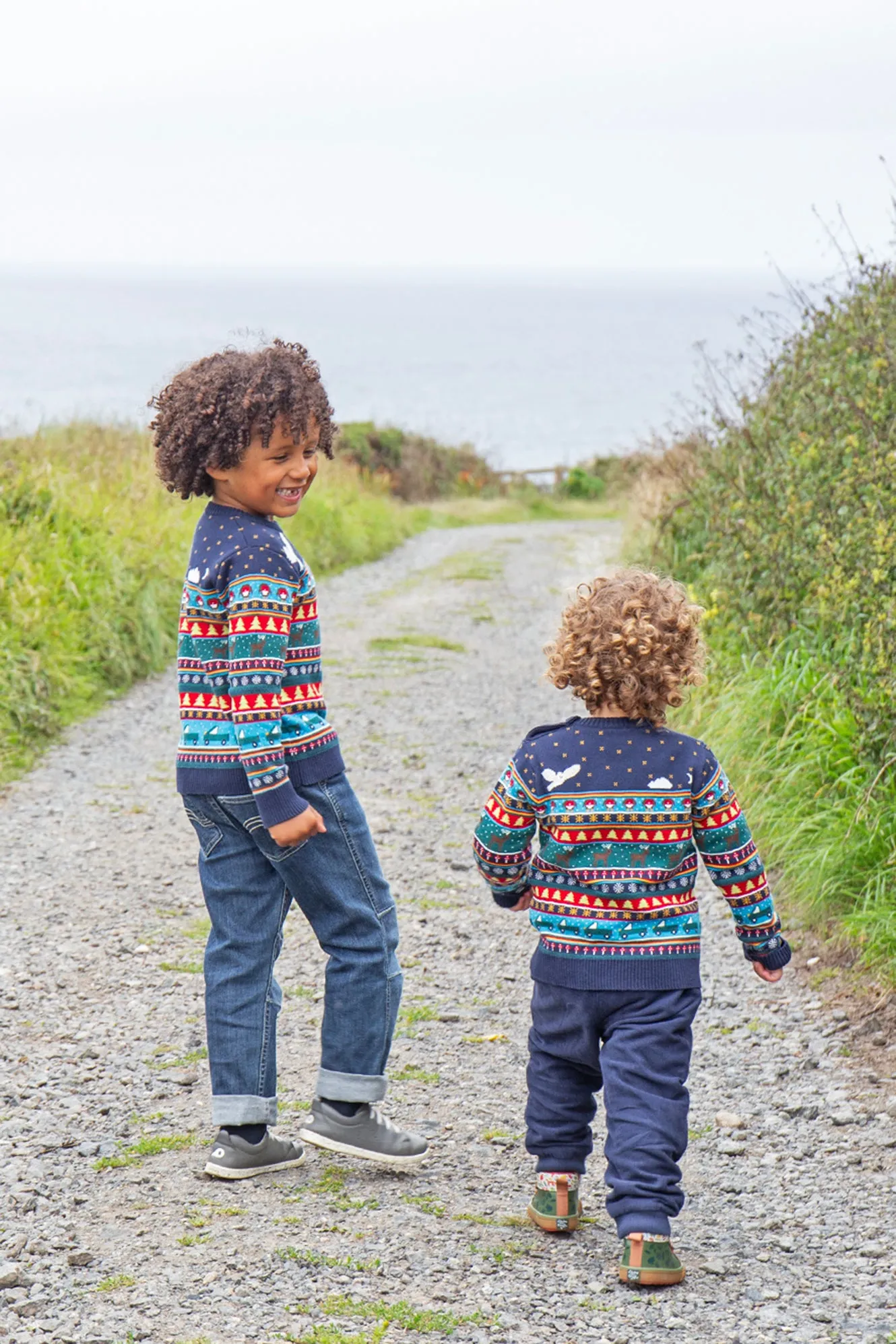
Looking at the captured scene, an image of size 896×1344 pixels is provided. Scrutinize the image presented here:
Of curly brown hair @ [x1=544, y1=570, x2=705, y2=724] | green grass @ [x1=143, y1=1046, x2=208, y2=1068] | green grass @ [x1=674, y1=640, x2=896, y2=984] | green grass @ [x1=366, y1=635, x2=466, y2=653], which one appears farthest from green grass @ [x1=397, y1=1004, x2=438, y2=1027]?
green grass @ [x1=366, y1=635, x2=466, y2=653]

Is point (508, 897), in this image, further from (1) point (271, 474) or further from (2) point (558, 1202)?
(1) point (271, 474)

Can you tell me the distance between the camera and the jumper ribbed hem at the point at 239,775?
2.88 meters

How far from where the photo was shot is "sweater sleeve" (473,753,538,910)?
2.79m

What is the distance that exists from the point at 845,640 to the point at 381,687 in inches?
161

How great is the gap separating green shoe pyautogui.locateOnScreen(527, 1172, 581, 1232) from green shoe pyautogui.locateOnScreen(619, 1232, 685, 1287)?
215mm

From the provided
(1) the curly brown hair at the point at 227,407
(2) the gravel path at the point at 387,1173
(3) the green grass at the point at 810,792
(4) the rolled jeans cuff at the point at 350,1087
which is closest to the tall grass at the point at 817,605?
(3) the green grass at the point at 810,792

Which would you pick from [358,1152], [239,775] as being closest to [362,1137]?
[358,1152]

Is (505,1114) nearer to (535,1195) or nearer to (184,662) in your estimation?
(535,1195)

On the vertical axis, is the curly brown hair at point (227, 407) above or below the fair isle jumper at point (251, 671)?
above

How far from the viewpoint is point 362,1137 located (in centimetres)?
310

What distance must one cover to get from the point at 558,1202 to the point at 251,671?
4.10ft

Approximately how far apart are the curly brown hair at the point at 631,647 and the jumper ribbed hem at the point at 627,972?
48cm

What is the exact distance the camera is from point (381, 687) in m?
9.27

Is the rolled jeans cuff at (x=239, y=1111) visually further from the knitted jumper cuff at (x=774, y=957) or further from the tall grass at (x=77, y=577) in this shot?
the tall grass at (x=77, y=577)
